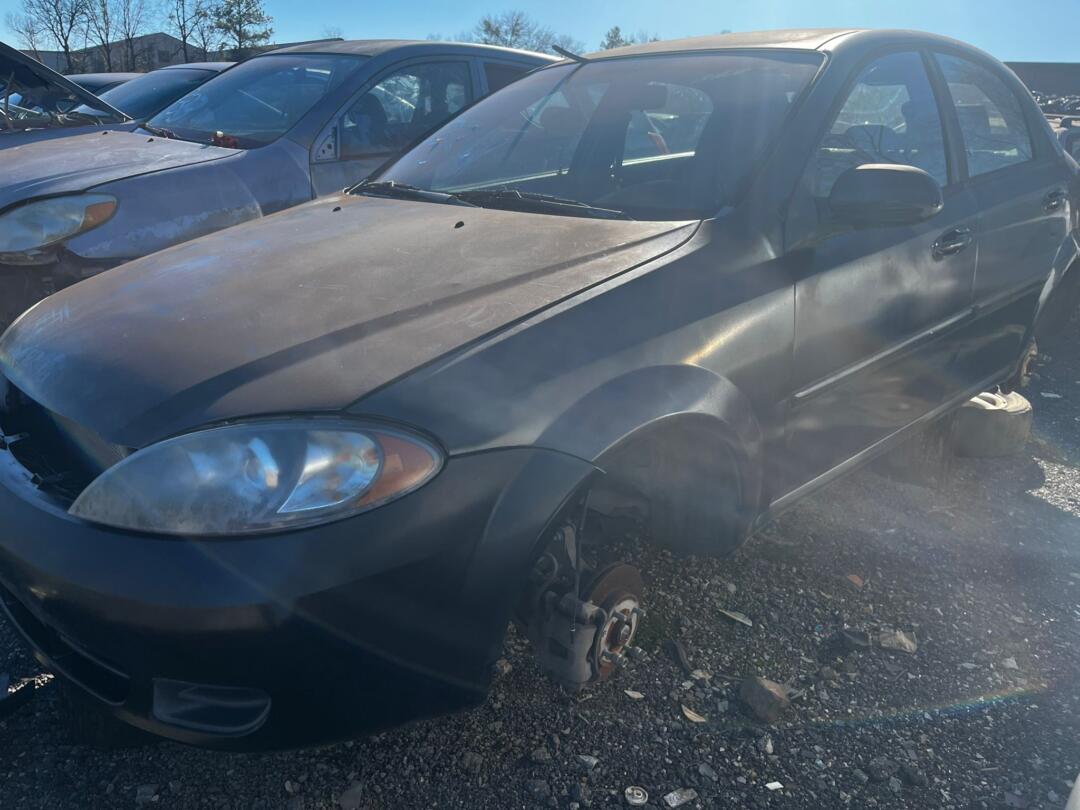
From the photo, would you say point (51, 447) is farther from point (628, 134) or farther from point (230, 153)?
point (230, 153)

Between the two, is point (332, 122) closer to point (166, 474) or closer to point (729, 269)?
point (729, 269)

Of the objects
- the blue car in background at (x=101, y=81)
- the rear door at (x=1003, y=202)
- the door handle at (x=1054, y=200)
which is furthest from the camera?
the blue car in background at (x=101, y=81)

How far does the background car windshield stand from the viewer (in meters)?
2.57

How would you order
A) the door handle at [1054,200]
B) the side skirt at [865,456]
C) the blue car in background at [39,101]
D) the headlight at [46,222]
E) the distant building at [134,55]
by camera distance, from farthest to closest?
the distant building at [134,55] < the blue car in background at [39,101] < the headlight at [46,222] < the door handle at [1054,200] < the side skirt at [865,456]

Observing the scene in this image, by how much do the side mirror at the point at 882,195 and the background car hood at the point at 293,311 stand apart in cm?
45

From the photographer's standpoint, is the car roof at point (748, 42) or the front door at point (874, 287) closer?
the front door at point (874, 287)

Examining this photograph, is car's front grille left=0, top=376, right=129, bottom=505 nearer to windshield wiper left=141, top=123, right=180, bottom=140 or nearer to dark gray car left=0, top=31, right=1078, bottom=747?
dark gray car left=0, top=31, right=1078, bottom=747

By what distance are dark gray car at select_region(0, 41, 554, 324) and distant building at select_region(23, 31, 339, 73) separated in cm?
3369

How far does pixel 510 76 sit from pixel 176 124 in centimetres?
203

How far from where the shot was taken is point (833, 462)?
9.00ft

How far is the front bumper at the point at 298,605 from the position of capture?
1.59m

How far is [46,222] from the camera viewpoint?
3.80 meters

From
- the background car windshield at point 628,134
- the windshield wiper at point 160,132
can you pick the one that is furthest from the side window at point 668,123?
the windshield wiper at point 160,132

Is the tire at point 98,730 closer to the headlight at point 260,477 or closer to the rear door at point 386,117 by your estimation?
the headlight at point 260,477
